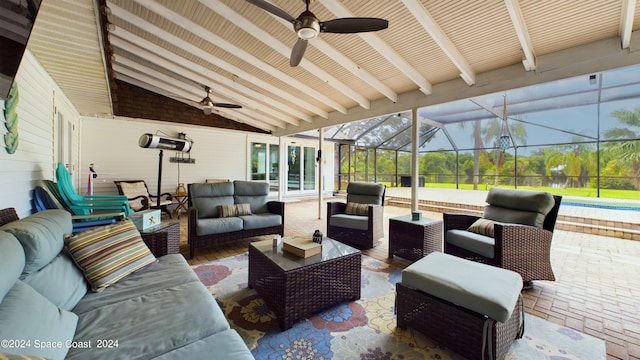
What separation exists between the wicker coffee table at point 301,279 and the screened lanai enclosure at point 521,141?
4360 mm

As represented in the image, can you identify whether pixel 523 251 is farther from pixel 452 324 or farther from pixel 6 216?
pixel 6 216

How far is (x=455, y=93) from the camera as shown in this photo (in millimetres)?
3764

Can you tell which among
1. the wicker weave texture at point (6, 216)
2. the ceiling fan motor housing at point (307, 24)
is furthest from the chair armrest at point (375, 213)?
the wicker weave texture at point (6, 216)

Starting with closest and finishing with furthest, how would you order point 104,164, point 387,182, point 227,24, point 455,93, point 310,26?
point 310,26 < point 227,24 < point 455,93 < point 104,164 < point 387,182

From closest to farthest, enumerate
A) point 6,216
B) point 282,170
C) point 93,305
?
point 93,305, point 6,216, point 282,170

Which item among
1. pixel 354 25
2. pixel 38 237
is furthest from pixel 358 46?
pixel 38 237

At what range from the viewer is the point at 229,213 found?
378 centimetres

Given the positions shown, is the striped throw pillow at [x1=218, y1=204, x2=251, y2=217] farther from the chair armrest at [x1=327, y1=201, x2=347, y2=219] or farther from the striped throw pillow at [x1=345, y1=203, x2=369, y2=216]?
the striped throw pillow at [x1=345, y1=203, x2=369, y2=216]

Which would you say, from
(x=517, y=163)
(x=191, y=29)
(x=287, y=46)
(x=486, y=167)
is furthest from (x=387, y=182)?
(x=191, y=29)

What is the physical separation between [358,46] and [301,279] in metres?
3.10

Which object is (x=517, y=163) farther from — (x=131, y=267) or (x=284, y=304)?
(x=131, y=267)

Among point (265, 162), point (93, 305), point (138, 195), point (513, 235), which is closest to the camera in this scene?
point (93, 305)

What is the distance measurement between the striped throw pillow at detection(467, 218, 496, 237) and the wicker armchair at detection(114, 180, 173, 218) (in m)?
5.89

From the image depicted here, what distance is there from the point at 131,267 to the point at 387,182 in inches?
446
